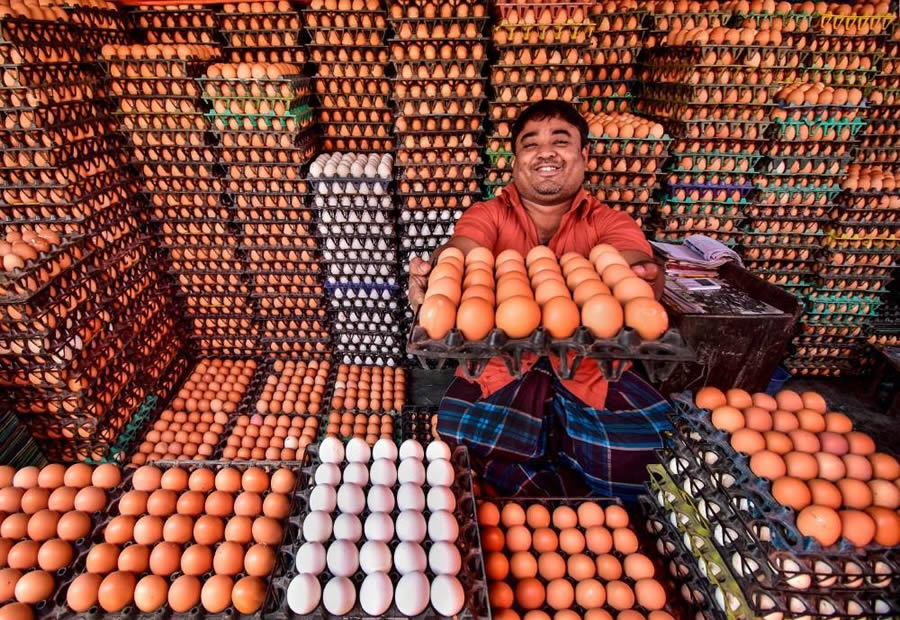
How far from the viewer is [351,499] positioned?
5.20 feet

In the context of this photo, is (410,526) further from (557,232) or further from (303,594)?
(557,232)

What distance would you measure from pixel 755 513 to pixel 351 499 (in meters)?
1.38

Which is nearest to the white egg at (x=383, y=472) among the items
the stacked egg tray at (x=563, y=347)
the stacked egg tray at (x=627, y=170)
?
the stacked egg tray at (x=563, y=347)

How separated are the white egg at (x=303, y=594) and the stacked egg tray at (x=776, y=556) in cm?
131

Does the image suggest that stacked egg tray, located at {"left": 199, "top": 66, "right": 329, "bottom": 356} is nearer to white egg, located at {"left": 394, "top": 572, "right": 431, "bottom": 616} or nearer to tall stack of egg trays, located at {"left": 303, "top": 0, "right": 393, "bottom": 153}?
tall stack of egg trays, located at {"left": 303, "top": 0, "right": 393, "bottom": 153}

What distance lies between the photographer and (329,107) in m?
4.27

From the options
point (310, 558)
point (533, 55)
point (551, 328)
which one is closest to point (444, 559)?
point (310, 558)

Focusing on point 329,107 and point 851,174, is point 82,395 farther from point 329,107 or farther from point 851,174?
point 851,174

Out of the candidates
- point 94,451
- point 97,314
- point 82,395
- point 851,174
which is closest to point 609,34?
point 851,174

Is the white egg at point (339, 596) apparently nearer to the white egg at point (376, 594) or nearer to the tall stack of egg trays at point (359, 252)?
the white egg at point (376, 594)

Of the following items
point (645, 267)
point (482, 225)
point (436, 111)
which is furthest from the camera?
point (436, 111)

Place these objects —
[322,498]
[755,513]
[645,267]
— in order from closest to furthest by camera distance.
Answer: [755,513], [322,498], [645,267]

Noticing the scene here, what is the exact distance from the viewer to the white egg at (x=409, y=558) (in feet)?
4.56

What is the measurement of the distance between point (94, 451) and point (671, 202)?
560cm
